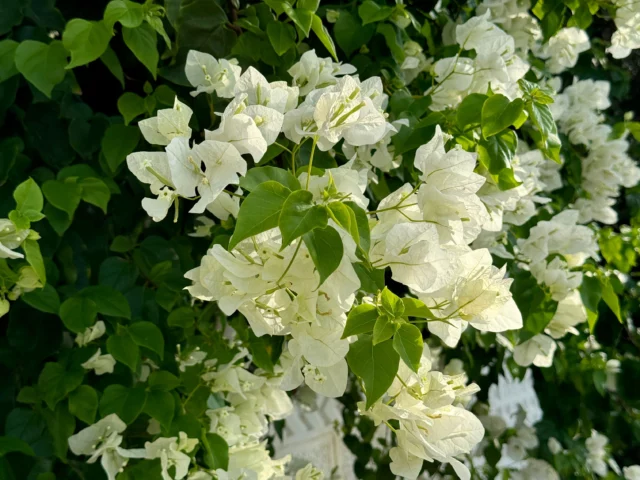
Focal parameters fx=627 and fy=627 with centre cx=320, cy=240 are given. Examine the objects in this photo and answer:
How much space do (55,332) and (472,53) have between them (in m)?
0.68

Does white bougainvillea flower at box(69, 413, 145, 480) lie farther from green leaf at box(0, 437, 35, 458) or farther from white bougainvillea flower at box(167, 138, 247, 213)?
white bougainvillea flower at box(167, 138, 247, 213)

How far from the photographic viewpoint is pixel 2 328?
0.83m

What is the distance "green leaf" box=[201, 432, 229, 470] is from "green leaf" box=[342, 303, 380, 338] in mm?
366

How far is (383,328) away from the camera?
17.8 inches

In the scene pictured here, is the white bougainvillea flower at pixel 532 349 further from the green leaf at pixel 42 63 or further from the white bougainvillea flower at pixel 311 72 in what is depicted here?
the green leaf at pixel 42 63

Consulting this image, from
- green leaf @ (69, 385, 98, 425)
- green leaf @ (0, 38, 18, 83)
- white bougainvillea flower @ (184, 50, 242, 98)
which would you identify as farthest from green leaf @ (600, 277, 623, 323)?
green leaf @ (0, 38, 18, 83)

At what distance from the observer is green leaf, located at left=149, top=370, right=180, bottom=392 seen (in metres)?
0.73

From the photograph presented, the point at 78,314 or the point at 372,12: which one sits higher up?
the point at 372,12

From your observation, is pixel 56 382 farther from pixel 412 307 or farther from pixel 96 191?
pixel 412 307

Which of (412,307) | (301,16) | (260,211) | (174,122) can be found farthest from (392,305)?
(301,16)

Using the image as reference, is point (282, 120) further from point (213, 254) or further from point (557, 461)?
point (557, 461)

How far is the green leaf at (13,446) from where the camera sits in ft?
2.20

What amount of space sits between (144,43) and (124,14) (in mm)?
37

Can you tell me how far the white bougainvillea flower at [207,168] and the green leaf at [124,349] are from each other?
0.99 ft
